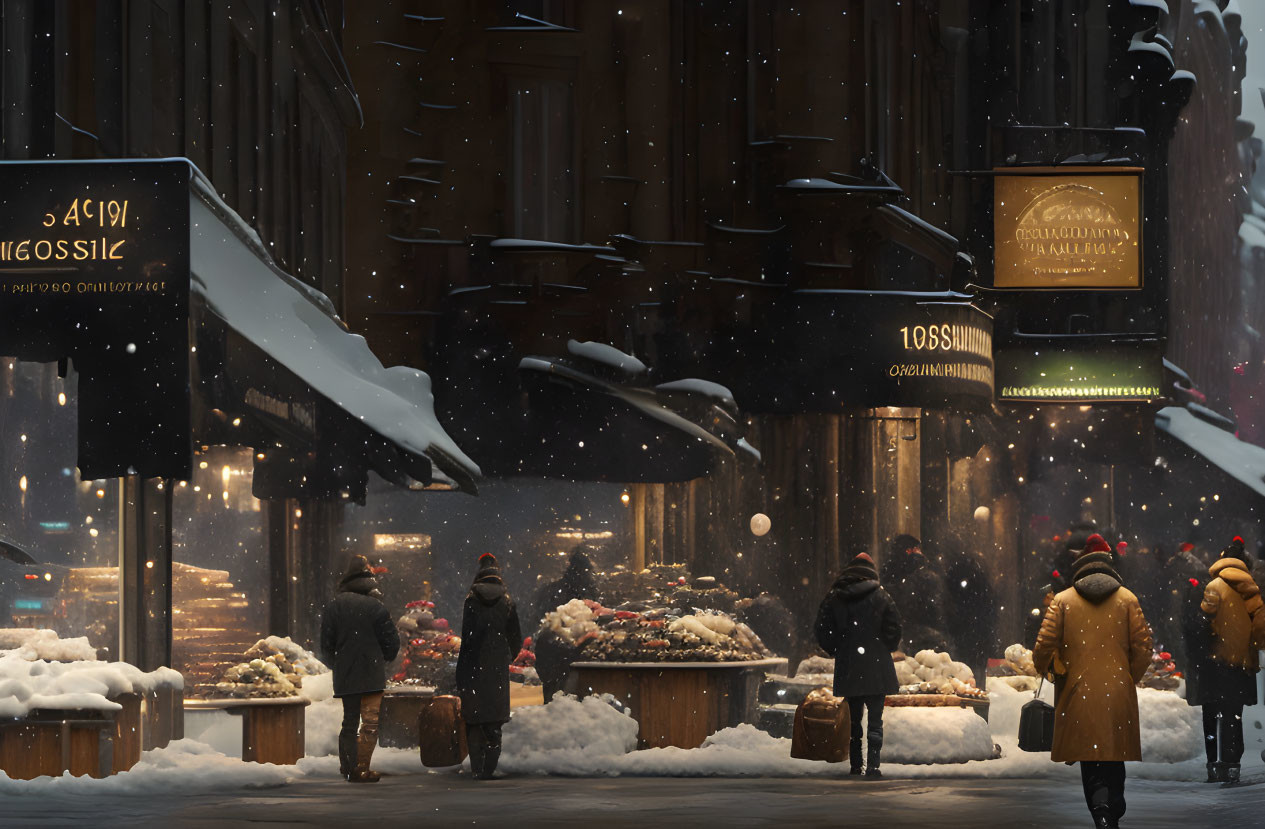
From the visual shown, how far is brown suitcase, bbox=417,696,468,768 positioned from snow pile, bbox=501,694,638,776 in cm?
43

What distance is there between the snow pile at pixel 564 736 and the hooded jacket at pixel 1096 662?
5429 mm

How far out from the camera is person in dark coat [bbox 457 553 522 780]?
1725 centimetres

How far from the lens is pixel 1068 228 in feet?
95.2

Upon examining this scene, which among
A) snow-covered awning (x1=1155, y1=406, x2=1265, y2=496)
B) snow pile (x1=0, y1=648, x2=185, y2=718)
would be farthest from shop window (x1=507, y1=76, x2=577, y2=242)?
snow-covered awning (x1=1155, y1=406, x2=1265, y2=496)

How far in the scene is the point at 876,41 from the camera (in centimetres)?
2816

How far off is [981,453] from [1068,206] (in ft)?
18.8

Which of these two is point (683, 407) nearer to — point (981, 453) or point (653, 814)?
point (981, 453)

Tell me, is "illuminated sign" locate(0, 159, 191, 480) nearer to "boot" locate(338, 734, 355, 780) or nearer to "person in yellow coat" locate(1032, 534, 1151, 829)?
"boot" locate(338, 734, 355, 780)

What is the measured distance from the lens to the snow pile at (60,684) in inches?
587

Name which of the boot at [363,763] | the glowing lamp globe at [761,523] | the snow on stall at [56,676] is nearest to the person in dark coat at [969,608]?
the glowing lamp globe at [761,523]

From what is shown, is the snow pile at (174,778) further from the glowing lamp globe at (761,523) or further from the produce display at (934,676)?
the glowing lamp globe at (761,523)

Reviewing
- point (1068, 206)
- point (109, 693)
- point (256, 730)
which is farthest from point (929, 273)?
point (109, 693)

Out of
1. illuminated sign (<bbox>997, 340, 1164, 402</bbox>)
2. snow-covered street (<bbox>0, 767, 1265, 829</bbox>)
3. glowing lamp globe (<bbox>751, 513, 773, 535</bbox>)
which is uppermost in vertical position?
illuminated sign (<bbox>997, 340, 1164, 402</bbox>)

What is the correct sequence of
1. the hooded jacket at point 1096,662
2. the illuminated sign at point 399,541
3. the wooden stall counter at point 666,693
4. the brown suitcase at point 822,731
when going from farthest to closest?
the illuminated sign at point 399,541 → the wooden stall counter at point 666,693 → the brown suitcase at point 822,731 → the hooded jacket at point 1096,662
